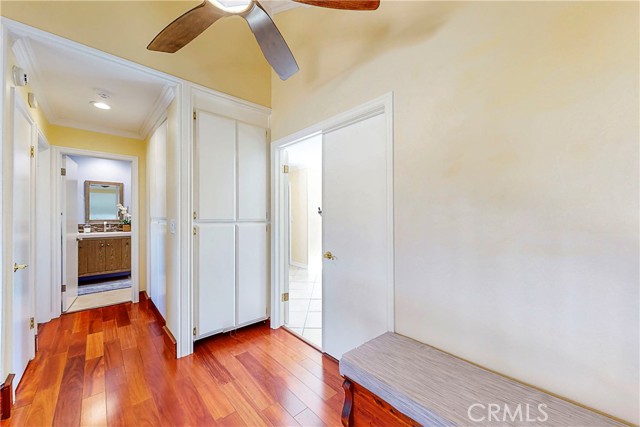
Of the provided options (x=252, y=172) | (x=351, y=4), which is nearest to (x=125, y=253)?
(x=252, y=172)

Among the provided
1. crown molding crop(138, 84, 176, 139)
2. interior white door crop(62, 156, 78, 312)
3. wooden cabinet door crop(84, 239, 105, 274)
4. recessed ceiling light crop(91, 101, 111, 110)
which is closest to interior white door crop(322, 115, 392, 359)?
crown molding crop(138, 84, 176, 139)

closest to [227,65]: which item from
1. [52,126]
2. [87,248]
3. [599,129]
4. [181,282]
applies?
[181,282]

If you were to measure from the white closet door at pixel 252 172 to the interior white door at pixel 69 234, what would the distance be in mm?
2364

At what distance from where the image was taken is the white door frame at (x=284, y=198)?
154 cm

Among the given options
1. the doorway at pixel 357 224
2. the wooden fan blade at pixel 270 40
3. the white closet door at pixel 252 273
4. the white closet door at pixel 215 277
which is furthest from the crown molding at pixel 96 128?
the wooden fan blade at pixel 270 40

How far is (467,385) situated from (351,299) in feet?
3.08

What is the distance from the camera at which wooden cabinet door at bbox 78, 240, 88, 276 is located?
13.0 ft

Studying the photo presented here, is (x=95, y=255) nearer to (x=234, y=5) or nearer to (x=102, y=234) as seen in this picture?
(x=102, y=234)

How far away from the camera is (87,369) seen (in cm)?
187

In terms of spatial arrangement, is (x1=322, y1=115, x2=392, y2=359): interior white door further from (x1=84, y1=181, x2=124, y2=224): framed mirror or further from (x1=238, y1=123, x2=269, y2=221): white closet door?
(x1=84, y1=181, x2=124, y2=224): framed mirror

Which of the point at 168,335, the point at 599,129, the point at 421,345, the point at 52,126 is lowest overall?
the point at 168,335

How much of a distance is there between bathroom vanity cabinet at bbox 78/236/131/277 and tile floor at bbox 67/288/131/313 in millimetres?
679

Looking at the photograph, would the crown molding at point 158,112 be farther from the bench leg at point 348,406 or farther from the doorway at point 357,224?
the bench leg at point 348,406

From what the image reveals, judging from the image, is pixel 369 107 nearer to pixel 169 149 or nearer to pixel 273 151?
pixel 273 151
